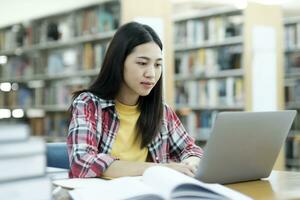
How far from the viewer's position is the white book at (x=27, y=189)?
65 centimetres

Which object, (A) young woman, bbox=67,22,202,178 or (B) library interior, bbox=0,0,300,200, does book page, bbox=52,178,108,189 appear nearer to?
(A) young woman, bbox=67,22,202,178

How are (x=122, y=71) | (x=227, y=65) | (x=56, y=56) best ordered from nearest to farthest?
(x=122, y=71)
(x=227, y=65)
(x=56, y=56)

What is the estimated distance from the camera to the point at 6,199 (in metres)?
0.65

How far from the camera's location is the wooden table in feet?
3.60

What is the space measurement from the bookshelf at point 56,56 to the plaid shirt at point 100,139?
2.57 m

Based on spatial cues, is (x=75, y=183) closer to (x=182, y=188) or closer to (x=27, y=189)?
(x=182, y=188)

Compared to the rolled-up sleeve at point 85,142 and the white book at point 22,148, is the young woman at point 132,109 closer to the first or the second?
the rolled-up sleeve at point 85,142

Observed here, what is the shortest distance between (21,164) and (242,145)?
684mm

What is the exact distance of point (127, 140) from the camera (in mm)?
1738

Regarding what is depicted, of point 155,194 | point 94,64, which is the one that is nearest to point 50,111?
point 94,64

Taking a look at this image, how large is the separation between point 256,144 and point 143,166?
1.06 ft

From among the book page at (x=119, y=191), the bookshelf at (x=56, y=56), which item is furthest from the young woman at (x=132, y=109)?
the bookshelf at (x=56, y=56)

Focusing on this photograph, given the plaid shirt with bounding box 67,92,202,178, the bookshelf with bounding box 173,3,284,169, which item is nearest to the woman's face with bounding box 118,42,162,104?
the plaid shirt with bounding box 67,92,202,178

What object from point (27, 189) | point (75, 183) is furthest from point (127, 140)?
point (27, 189)
